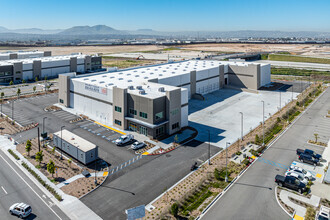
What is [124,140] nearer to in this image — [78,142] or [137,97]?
[78,142]

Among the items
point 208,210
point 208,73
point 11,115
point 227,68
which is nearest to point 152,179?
point 208,210

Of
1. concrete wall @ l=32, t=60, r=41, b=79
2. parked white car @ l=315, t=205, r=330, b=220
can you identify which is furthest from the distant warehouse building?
parked white car @ l=315, t=205, r=330, b=220

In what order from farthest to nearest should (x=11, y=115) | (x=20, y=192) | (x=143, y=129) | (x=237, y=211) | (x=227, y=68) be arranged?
(x=227, y=68) < (x=11, y=115) < (x=143, y=129) < (x=20, y=192) < (x=237, y=211)

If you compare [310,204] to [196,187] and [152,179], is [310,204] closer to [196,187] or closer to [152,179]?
[196,187]

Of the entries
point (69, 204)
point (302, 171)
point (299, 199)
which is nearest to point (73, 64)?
point (69, 204)

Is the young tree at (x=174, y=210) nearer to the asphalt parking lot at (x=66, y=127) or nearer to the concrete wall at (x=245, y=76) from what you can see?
the asphalt parking lot at (x=66, y=127)
